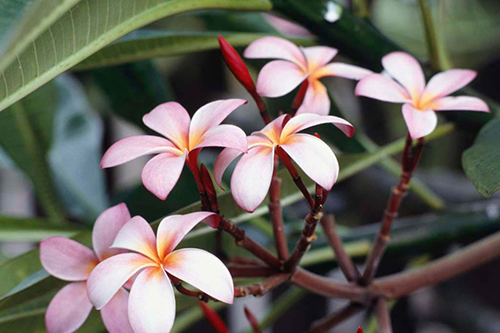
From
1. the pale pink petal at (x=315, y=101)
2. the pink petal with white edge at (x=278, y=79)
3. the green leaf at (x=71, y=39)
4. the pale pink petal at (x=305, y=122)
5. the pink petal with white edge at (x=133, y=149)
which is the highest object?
the green leaf at (x=71, y=39)

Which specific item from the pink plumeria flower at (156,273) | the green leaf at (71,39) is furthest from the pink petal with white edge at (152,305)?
the green leaf at (71,39)

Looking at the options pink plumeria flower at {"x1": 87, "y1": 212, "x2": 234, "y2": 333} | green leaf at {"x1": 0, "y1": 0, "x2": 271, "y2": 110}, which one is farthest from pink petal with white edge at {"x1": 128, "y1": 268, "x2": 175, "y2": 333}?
green leaf at {"x1": 0, "y1": 0, "x2": 271, "y2": 110}

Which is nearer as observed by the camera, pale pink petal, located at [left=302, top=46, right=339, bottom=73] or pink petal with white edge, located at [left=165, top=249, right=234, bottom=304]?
pink petal with white edge, located at [left=165, top=249, right=234, bottom=304]

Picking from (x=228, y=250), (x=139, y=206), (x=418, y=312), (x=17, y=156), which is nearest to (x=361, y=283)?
(x=228, y=250)

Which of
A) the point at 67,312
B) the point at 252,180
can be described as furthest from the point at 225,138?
the point at 67,312

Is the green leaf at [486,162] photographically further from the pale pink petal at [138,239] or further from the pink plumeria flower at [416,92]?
the pale pink petal at [138,239]

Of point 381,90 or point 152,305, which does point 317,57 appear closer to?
point 381,90

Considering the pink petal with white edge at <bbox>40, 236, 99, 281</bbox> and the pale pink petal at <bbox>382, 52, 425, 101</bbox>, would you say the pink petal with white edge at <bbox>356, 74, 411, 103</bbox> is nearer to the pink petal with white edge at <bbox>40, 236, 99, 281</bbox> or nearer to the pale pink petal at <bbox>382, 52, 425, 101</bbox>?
the pale pink petal at <bbox>382, 52, 425, 101</bbox>
